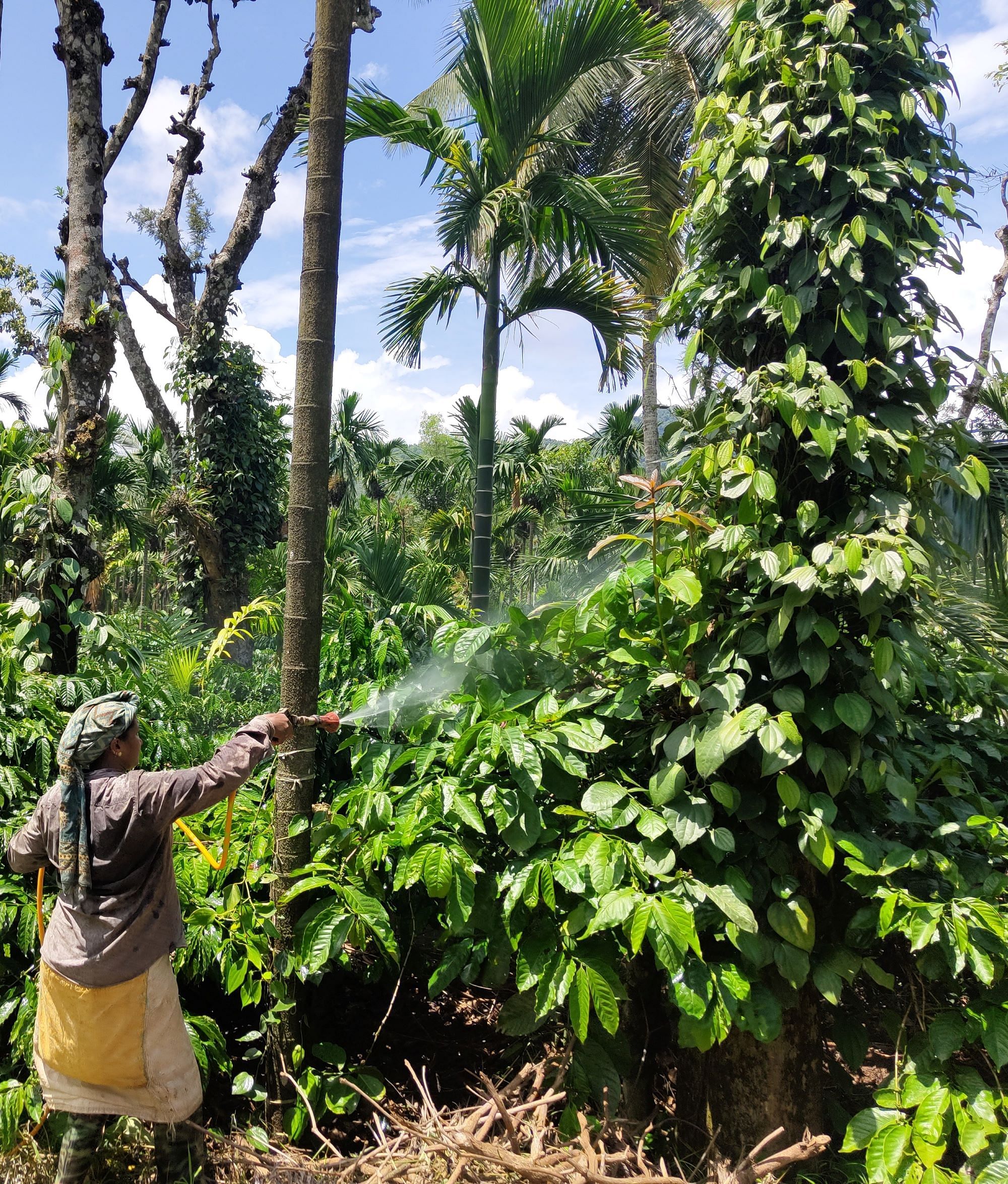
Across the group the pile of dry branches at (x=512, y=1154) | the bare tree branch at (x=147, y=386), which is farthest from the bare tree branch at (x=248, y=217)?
the pile of dry branches at (x=512, y=1154)

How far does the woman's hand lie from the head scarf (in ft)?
1.31

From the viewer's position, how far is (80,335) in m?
4.41

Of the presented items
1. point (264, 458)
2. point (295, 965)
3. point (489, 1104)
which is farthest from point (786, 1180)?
point (264, 458)

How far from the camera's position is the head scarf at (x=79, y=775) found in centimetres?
234

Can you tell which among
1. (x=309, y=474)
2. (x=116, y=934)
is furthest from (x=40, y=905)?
(x=309, y=474)

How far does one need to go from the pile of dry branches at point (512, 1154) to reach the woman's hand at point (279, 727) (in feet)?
3.43

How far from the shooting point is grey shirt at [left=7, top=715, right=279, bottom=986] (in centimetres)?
230

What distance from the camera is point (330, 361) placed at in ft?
9.02

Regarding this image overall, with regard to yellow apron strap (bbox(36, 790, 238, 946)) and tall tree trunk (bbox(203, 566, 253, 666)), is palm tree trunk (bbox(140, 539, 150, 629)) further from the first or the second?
yellow apron strap (bbox(36, 790, 238, 946))

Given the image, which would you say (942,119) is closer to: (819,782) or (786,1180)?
(819,782)

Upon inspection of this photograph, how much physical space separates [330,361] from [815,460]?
1542 millimetres

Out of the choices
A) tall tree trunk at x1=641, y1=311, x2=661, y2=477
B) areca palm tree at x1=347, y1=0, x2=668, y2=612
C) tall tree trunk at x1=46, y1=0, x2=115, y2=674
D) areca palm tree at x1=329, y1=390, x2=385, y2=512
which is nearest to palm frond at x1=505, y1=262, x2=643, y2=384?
areca palm tree at x1=347, y1=0, x2=668, y2=612

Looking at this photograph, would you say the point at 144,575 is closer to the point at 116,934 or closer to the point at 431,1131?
the point at 116,934

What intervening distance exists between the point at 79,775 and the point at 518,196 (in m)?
4.15
